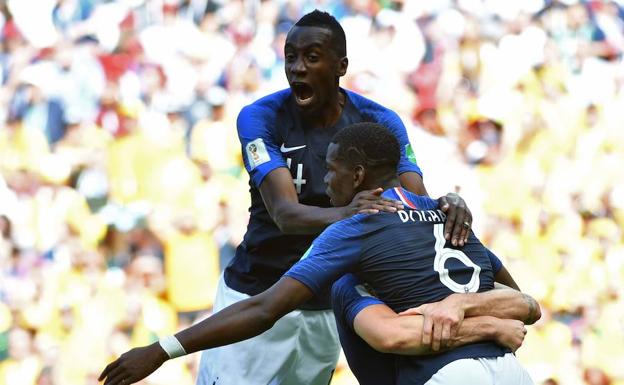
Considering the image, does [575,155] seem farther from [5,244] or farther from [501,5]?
[5,244]

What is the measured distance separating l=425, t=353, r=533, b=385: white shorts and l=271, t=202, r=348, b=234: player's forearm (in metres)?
0.80

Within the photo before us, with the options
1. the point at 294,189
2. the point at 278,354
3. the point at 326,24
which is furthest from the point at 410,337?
the point at 326,24

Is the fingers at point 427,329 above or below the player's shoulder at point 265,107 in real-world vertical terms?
below

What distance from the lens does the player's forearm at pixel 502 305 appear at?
294 centimetres

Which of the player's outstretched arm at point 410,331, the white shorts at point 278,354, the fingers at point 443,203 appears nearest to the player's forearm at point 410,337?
the player's outstretched arm at point 410,331

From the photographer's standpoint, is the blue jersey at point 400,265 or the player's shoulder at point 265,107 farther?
the player's shoulder at point 265,107

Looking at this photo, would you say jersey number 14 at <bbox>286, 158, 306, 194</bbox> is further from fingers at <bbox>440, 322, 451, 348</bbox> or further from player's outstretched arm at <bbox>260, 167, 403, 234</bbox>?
fingers at <bbox>440, 322, 451, 348</bbox>

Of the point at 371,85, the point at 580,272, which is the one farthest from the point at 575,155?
the point at 371,85

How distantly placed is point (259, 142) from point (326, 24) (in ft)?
1.68

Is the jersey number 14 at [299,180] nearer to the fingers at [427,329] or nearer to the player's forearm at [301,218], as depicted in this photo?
the player's forearm at [301,218]

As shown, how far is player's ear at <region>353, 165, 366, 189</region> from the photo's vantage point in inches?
121

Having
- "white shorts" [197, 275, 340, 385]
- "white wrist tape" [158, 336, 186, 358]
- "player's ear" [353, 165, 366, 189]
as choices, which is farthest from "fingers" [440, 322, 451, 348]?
"white shorts" [197, 275, 340, 385]

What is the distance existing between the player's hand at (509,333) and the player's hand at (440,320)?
15 cm

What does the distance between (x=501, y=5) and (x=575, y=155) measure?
1.24 metres
